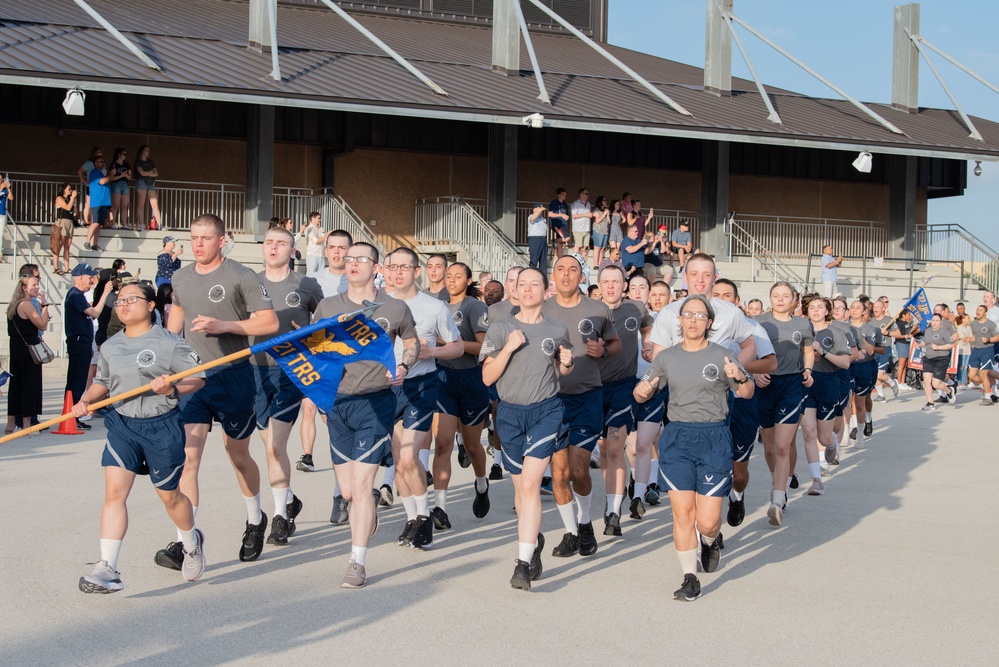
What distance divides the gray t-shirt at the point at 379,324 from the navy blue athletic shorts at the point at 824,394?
5090 mm

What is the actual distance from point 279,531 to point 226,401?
1.24 metres

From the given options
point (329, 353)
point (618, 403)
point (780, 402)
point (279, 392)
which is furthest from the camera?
point (780, 402)

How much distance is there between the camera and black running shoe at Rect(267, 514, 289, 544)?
28.3ft

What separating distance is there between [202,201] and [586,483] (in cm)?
2070

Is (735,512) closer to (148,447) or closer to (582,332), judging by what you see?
(582,332)

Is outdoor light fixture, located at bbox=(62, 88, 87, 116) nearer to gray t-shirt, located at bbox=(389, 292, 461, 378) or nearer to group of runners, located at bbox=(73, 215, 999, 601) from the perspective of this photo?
group of runners, located at bbox=(73, 215, 999, 601)

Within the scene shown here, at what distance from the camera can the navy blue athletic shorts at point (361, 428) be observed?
7645mm

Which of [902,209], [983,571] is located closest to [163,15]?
[902,209]

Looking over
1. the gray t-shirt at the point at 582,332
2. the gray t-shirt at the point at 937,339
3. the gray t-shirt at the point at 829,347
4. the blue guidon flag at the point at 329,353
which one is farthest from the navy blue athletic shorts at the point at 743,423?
the gray t-shirt at the point at 937,339

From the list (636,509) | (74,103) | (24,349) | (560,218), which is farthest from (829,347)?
(560,218)

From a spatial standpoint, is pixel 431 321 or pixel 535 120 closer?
pixel 431 321

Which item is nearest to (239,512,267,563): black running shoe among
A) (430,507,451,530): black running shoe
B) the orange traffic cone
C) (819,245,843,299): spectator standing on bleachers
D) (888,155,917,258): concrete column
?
(430,507,451,530): black running shoe

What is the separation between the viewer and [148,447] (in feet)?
23.3

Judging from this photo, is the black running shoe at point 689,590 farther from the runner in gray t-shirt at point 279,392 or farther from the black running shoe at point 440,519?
the runner in gray t-shirt at point 279,392
